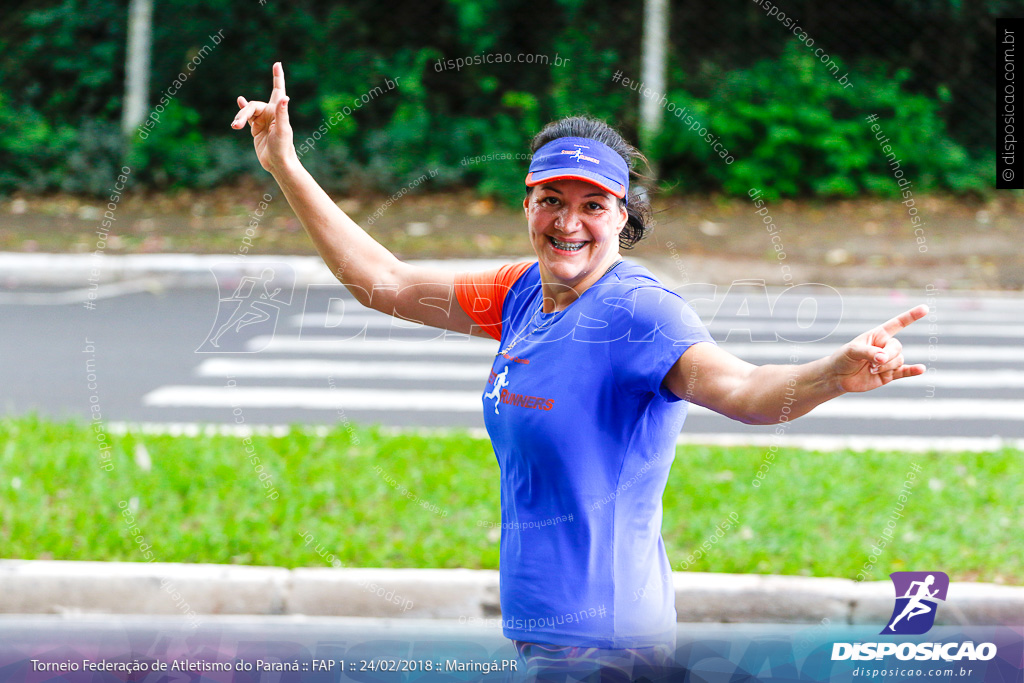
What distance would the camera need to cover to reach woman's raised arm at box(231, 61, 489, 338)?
2711 mm

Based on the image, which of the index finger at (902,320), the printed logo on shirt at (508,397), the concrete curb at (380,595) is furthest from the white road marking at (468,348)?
the index finger at (902,320)

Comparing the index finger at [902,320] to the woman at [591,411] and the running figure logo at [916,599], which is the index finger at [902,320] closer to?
the woman at [591,411]

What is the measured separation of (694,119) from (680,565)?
10.6 metres

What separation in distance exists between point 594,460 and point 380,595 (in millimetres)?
2200

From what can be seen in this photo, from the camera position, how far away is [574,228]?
223cm

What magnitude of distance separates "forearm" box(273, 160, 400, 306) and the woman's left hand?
4.40 feet

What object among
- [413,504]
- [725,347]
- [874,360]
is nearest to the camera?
[874,360]

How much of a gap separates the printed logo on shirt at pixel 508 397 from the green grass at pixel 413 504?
202cm

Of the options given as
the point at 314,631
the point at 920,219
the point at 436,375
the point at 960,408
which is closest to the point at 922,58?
the point at 920,219

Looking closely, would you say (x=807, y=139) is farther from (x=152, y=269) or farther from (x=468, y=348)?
(x=152, y=269)

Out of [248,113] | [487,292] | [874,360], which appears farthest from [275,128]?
[874,360]

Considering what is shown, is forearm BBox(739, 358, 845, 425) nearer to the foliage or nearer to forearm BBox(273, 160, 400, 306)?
forearm BBox(273, 160, 400, 306)

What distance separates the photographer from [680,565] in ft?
13.9

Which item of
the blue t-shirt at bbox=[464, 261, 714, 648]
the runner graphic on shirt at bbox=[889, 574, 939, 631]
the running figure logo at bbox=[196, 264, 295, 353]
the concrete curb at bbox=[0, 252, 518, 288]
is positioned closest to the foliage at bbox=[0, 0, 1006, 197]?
the concrete curb at bbox=[0, 252, 518, 288]
